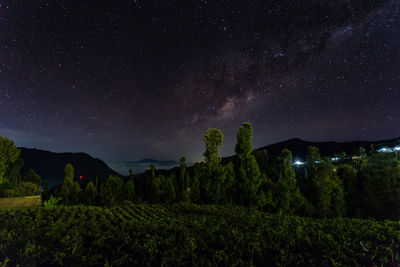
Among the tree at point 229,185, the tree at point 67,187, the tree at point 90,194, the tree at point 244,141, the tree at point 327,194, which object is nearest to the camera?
the tree at point 327,194

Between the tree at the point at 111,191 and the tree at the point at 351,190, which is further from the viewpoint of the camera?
the tree at the point at 111,191

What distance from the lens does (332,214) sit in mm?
15719

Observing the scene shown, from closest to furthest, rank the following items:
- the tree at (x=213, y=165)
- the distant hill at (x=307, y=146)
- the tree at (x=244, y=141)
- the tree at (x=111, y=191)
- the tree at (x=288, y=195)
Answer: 1. the tree at (x=288, y=195)
2. the tree at (x=244, y=141)
3. the tree at (x=213, y=165)
4. the tree at (x=111, y=191)
5. the distant hill at (x=307, y=146)

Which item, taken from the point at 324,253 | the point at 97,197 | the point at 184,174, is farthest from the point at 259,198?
the point at 97,197

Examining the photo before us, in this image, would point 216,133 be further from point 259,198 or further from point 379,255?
point 379,255

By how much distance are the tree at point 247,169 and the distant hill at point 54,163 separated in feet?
379

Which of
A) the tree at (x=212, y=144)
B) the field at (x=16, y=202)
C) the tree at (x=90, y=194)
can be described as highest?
the tree at (x=212, y=144)

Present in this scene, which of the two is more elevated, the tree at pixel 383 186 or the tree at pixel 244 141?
the tree at pixel 244 141

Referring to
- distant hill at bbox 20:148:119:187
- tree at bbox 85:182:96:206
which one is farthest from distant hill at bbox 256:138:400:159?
distant hill at bbox 20:148:119:187

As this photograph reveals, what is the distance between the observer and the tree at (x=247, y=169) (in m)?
17.0

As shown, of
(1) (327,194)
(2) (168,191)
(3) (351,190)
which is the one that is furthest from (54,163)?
(3) (351,190)

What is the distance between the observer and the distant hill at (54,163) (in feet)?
399

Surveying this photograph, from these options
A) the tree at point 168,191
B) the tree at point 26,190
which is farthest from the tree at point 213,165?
the tree at point 26,190

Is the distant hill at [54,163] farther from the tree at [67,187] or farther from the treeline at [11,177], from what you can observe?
the tree at [67,187]
